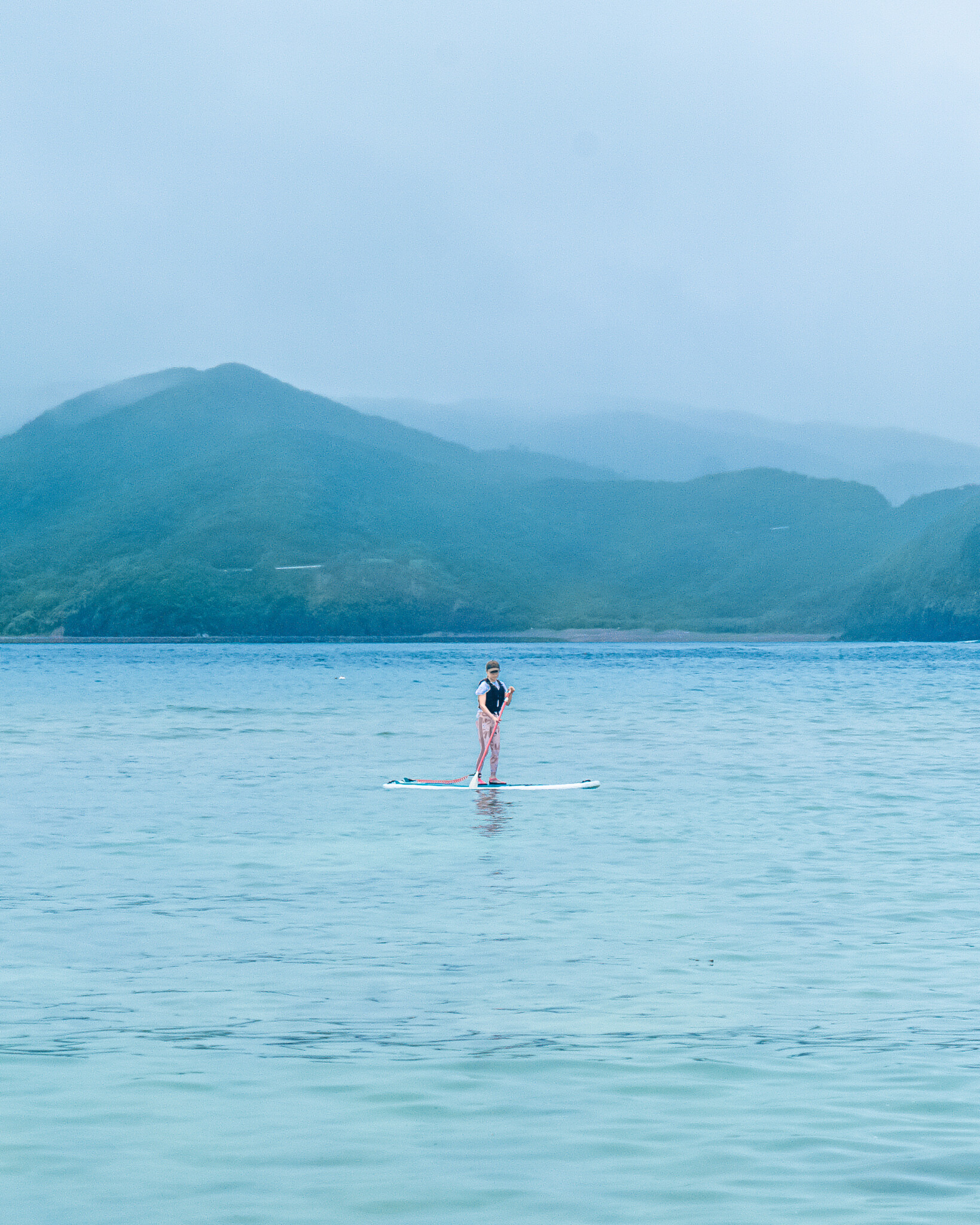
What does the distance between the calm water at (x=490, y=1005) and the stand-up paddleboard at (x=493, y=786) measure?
0.27 metres

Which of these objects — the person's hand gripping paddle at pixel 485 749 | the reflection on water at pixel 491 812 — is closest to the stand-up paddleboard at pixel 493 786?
the person's hand gripping paddle at pixel 485 749

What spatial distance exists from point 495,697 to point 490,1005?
18.9m

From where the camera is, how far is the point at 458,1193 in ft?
31.5

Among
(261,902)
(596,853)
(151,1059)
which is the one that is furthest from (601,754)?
(151,1059)

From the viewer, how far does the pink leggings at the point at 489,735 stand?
34125 millimetres

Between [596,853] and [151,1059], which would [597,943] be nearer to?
[151,1059]

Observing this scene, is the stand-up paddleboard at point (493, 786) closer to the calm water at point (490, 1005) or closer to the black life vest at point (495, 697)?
the calm water at point (490, 1005)

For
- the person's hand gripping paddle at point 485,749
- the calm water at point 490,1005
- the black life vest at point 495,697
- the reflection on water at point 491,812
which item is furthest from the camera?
the person's hand gripping paddle at point 485,749

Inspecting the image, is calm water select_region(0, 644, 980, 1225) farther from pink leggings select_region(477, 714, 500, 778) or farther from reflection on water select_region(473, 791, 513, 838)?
pink leggings select_region(477, 714, 500, 778)

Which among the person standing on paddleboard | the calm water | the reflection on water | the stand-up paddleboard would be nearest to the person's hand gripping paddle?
the person standing on paddleboard

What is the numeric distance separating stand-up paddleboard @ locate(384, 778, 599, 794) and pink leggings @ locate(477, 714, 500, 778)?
1.37ft

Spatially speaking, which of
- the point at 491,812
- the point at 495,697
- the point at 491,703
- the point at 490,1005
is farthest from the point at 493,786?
the point at 490,1005

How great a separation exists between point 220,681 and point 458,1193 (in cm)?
12016

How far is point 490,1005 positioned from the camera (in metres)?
14.4
